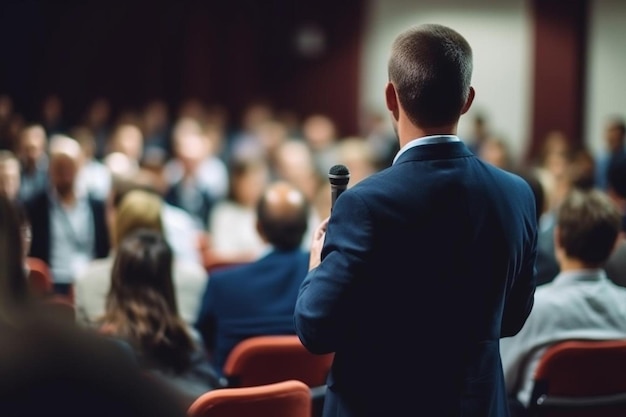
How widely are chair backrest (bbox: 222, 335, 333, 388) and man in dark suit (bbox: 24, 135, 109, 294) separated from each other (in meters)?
2.77

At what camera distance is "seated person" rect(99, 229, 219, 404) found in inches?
116

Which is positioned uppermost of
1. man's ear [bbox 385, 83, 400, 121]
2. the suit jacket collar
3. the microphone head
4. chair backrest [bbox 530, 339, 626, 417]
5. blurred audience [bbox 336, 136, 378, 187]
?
man's ear [bbox 385, 83, 400, 121]

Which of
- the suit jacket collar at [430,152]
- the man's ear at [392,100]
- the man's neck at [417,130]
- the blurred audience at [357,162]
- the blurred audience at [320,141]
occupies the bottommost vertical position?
the blurred audience at [320,141]

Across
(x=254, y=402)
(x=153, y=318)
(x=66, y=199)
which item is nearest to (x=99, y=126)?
(x=66, y=199)

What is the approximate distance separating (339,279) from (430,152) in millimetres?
337

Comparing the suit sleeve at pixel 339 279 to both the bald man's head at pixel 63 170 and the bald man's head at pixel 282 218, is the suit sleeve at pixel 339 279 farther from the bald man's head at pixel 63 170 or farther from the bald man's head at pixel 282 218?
the bald man's head at pixel 63 170

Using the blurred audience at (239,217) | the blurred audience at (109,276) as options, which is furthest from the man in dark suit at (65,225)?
the blurred audience at (109,276)

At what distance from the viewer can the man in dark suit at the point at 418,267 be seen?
1.74m

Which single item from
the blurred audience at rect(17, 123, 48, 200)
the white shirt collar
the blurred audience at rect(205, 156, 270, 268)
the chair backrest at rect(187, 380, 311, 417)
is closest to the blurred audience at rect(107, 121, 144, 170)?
the blurred audience at rect(17, 123, 48, 200)

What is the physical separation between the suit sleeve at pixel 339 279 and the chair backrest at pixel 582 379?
125cm

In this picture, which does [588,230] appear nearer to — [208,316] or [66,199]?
[208,316]

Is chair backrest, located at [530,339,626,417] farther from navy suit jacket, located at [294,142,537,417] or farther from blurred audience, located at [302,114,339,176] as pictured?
blurred audience, located at [302,114,339,176]

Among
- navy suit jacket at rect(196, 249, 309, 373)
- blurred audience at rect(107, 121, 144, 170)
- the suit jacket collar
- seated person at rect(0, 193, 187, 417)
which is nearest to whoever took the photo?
seated person at rect(0, 193, 187, 417)

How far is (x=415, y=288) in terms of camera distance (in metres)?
1.78
